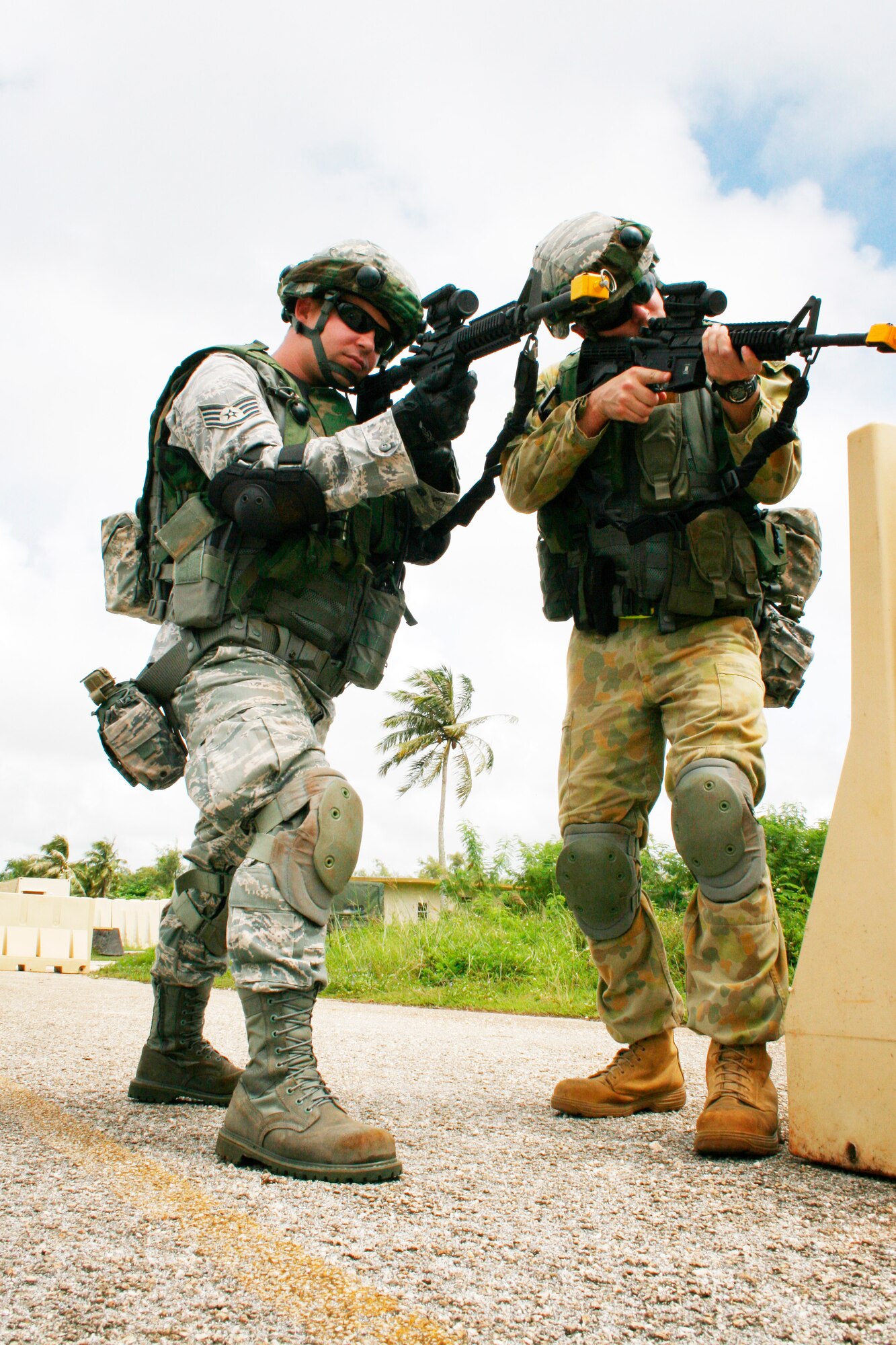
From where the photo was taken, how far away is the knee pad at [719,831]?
2.24 metres

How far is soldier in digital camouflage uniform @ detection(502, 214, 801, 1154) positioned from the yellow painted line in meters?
1.09

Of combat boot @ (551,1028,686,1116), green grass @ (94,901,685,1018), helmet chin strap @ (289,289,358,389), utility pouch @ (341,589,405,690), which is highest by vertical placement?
helmet chin strap @ (289,289,358,389)

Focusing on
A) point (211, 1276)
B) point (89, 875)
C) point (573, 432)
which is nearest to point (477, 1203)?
point (211, 1276)

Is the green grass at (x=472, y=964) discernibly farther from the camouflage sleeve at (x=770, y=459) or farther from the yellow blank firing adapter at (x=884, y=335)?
the yellow blank firing adapter at (x=884, y=335)

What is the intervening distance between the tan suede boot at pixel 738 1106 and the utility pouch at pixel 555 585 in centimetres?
121

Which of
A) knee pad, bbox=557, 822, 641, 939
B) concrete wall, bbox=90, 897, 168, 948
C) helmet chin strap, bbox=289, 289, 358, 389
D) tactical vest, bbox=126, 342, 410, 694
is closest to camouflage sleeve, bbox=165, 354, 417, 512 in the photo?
tactical vest, bbox=126, 342, 410, 694

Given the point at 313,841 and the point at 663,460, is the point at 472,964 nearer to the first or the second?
the point at 663,460

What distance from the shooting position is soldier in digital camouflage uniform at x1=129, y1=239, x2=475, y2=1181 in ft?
6.54

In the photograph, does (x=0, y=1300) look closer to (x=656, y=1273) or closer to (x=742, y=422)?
(x=656, y=1273)

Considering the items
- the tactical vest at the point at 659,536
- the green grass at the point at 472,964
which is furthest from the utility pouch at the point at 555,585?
the green grass at the point at 472,964

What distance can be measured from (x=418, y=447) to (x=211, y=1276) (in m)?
1.80

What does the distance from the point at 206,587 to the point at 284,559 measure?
194 millimetres

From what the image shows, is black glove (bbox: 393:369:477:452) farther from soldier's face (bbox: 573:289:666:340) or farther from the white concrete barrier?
the white concrete barrier

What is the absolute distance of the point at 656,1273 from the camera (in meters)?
1.29
